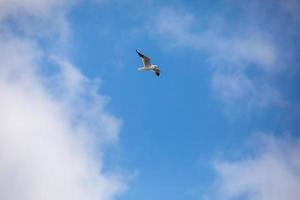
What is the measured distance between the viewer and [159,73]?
18388cm

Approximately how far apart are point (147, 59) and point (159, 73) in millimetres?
5310

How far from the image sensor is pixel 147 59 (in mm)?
179375
